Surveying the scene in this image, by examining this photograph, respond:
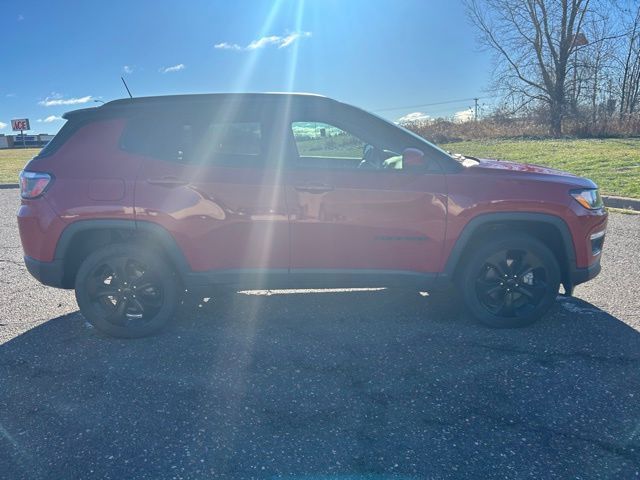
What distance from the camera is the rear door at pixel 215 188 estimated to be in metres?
3.47

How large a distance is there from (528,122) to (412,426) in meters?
29.0

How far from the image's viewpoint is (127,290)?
3656 millimetres

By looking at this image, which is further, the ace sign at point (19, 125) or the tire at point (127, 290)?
the ace sign at point (19, 125)

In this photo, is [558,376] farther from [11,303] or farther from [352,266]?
[11,303]

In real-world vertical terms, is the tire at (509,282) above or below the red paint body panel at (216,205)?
below

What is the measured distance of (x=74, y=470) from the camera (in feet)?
7.43

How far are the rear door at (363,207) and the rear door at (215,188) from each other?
18 centimetres

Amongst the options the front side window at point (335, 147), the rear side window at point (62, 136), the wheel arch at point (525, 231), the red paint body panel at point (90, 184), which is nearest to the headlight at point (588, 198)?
the wheel arch at point (525, 231)

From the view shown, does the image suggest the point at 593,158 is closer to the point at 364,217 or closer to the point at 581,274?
the point at 581,274

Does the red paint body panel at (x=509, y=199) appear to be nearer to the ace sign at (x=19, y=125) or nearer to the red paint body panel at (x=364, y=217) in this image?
the red paint body panel at (x=364, y=217)

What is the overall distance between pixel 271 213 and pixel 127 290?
4.28ft

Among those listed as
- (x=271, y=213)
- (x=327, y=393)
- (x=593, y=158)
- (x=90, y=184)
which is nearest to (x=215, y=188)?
(x=271, y=213)

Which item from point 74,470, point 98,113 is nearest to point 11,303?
point 98,113

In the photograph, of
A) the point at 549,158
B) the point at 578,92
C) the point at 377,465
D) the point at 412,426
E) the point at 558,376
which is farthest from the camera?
the point at 578,92
